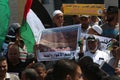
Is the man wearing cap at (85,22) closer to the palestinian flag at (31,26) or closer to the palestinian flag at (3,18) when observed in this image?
the palestinian flag at (31,26)

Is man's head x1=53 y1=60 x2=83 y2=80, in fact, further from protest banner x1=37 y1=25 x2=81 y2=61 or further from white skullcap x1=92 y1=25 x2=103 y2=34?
white skullcap x1=92 y1=25 x2=103 y2=34

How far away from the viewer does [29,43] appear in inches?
330

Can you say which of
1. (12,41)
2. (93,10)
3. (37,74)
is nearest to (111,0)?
(93,10)

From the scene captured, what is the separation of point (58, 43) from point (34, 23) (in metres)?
1.01

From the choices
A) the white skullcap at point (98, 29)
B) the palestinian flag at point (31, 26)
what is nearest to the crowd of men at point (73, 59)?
the white skullcap at point (98, 29)

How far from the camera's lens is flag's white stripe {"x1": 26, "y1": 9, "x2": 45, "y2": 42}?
839 cm

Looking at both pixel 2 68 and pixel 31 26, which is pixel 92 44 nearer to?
pixel 31 26

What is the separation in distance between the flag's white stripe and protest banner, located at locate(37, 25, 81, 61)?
475mm

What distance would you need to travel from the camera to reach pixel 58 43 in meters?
7.64

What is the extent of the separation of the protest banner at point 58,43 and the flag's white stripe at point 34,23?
0.47m

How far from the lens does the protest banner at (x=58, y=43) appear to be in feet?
24.7

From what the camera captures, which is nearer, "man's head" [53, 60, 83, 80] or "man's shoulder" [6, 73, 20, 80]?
"man's head" [53, 60, 83, 80]

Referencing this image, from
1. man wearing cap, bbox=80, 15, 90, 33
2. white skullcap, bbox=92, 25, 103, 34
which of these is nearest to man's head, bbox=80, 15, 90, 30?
man wearing cap, bbox=80, 15, 90, 33

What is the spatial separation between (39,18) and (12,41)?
627mm
